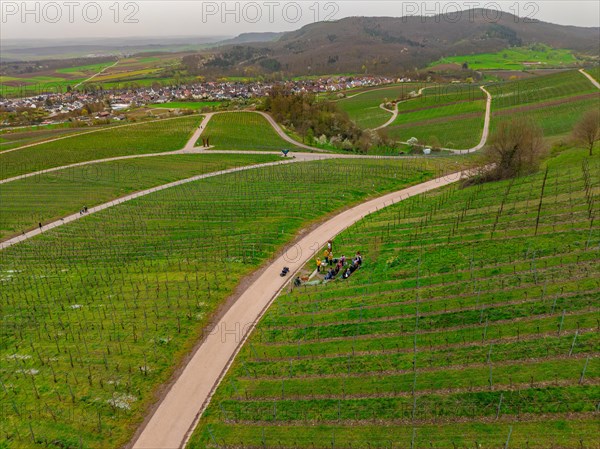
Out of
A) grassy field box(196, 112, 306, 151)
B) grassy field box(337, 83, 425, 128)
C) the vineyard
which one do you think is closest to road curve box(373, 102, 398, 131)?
grassy field box(337, 83, 425, 128)

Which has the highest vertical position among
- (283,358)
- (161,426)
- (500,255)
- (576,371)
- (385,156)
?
(385,156)

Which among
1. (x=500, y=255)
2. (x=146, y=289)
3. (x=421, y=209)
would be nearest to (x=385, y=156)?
(x=421, y=209)

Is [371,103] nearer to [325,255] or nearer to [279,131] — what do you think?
[279,131]

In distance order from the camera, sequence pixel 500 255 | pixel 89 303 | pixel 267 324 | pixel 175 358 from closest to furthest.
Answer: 1. pixel 175 358
2. pixel 267 324
3. pixel 500 255
4. pixel 89 303

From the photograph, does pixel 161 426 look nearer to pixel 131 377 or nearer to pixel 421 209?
pixel 131 377

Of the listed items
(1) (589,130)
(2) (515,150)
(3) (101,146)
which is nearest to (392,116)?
(1) (589,130)

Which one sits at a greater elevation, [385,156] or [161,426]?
[385,156]

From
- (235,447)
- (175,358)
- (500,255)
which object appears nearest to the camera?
(235,447)
